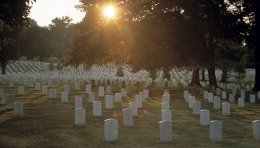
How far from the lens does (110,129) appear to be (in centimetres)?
1180

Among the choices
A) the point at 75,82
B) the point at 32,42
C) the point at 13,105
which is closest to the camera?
the point at 13,105

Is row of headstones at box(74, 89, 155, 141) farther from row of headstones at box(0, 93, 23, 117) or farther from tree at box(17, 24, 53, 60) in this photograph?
tree at box(17, 24, 53, 60)

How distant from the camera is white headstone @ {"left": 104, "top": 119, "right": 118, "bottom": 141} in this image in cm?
1177

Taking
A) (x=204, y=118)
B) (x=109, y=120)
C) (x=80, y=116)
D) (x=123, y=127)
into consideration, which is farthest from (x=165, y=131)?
(x=80, y=116)

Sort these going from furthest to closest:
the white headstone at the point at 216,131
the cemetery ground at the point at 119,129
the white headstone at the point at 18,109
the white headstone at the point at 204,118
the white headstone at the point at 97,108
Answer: the white headstone at the point at 97,108
the white headstone at the point at 18,109
the white headstone at the point at 204,118
the white headstone at the point at 216,131
the cemetery ground at the point at 119,129

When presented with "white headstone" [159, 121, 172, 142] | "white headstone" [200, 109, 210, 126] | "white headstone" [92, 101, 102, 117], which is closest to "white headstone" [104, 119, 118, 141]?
"white headstone" [159, 121, 172, 142]

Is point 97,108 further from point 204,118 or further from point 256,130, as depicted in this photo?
point 256,130

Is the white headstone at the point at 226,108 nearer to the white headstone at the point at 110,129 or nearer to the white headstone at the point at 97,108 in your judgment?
the white headstone at the point at 97,108

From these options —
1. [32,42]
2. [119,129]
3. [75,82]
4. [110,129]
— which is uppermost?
[32,42]

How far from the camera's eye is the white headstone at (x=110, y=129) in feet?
38.6

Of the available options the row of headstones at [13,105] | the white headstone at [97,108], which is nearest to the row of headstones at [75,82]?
the row of headstones at [13,105]

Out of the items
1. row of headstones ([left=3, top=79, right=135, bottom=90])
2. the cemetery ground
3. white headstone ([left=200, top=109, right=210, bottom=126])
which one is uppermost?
row of headstones ([left=3, top=79, right=135, bottom=90])

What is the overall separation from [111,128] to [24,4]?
1095 cm

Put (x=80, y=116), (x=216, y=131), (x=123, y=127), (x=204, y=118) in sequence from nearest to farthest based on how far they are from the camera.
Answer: (x=216, y=131) < (x=123, y=127) < (x=80, y=116) < (x=204, y=118)
